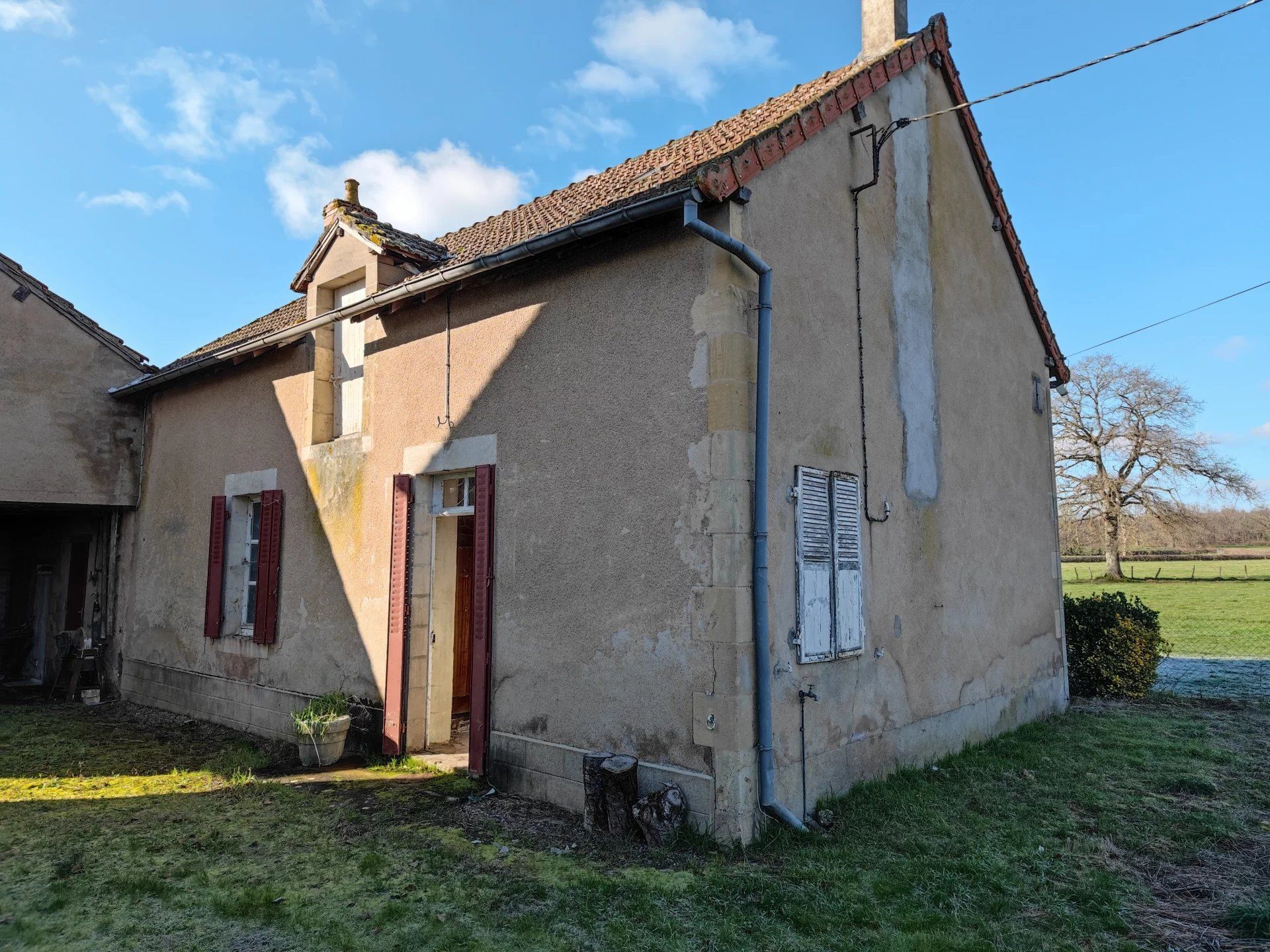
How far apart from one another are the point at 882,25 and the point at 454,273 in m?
5.40

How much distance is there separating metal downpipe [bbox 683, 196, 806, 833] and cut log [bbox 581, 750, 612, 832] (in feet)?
3.34

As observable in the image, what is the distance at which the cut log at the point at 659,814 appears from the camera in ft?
16.3

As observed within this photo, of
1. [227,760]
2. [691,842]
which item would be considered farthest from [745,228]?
[227,760]

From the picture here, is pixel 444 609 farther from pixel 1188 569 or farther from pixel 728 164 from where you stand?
pixel 1188 569

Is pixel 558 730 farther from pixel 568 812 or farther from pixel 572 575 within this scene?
pixel 572 575

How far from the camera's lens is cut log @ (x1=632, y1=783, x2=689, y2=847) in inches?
195

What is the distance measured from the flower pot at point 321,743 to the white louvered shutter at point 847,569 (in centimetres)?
451

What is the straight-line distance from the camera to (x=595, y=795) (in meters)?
5.24

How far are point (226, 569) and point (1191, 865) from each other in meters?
9.41

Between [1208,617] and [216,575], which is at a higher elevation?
[216,575]

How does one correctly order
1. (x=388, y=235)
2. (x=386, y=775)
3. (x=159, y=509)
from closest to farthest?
(x=386, y=775), (x=388, y=235), (x=159, y=509)

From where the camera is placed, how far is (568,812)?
567cm

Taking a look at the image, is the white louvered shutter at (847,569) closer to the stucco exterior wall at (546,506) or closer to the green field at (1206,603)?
the stucco exterior wall at (546,506)

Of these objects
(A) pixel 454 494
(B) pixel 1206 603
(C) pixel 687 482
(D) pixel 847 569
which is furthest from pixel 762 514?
(B) pixel 1206 603
